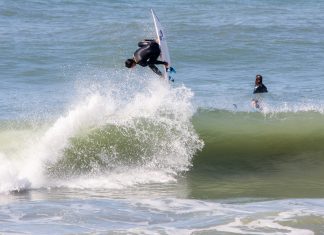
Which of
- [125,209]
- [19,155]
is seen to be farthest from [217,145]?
[125,209]

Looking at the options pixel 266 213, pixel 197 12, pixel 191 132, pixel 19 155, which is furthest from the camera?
pixel 197 12

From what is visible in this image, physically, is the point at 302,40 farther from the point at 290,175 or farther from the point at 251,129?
the point at 290,175

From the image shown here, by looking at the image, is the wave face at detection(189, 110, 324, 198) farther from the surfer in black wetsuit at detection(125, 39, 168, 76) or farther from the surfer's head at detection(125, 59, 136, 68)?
the surfer's head at detection(125, 59, 136, 68)

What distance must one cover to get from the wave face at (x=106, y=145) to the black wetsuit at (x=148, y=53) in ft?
2.37

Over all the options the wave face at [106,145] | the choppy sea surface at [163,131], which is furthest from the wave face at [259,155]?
the wave face at [106,145]

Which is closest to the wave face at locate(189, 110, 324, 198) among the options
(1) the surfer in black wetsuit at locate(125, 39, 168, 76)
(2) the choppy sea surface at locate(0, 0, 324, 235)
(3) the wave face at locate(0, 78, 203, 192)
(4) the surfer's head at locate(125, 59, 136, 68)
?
(2) the choppy sea surface at locate(0, 0, 324, 235)

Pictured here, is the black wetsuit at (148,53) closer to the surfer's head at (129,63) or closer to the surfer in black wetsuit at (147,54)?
the surfer in black wetsuit at (147,54)

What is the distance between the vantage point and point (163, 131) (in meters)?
14.2

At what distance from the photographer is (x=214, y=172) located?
1405 cm

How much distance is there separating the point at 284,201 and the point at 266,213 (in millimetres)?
1197

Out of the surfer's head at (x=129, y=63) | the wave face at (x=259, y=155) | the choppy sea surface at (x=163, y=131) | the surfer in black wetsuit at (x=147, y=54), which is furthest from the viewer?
the surfer in black wetsuit at (x=147, y=54)

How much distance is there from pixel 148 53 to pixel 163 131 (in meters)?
1.41

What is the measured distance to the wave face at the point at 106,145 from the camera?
12.8 metres

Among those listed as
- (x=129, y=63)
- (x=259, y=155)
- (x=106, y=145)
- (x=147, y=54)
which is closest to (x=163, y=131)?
(x=106, y=145)
